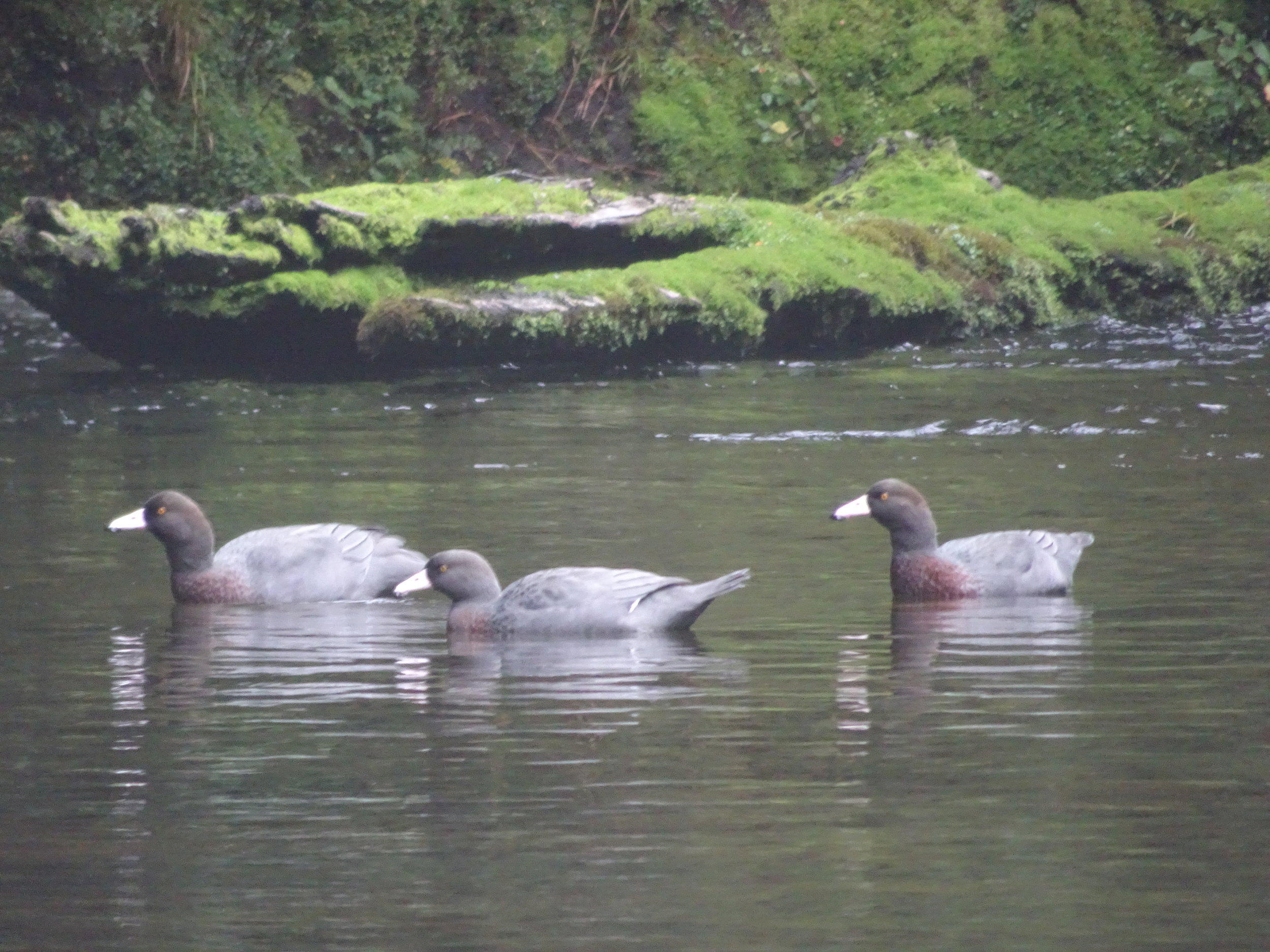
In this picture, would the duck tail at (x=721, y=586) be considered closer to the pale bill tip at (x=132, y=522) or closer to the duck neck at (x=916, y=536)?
the duck neck at (x=916, y=536)

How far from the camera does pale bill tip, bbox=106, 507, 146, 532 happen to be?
8398mm

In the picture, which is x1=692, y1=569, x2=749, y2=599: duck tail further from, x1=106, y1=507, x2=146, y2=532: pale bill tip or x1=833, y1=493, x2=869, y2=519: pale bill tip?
x1=106, y1=507, x2=146, y2=532: pale bill tip

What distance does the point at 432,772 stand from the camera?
529 centimetres

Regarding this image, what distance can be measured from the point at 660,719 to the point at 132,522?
344 cm

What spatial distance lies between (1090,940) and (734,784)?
1282 millimetres

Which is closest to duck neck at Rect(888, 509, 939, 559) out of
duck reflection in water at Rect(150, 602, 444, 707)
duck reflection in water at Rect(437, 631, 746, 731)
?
duck reflection in water at Rect(437, 631, 746, 731)

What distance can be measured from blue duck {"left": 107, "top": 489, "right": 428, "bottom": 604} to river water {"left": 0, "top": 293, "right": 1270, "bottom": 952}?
0.14 metres

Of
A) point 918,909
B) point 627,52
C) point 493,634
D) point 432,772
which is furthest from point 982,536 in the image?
point 627,52

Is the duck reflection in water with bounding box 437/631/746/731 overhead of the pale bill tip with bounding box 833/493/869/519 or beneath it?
beneath

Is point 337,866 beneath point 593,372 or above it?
beneath

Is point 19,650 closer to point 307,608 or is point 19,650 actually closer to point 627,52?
point 307,608

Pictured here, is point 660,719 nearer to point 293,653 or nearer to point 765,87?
point 293,653

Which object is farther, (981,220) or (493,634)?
(981,220)

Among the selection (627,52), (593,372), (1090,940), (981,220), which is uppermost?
(627,52)
